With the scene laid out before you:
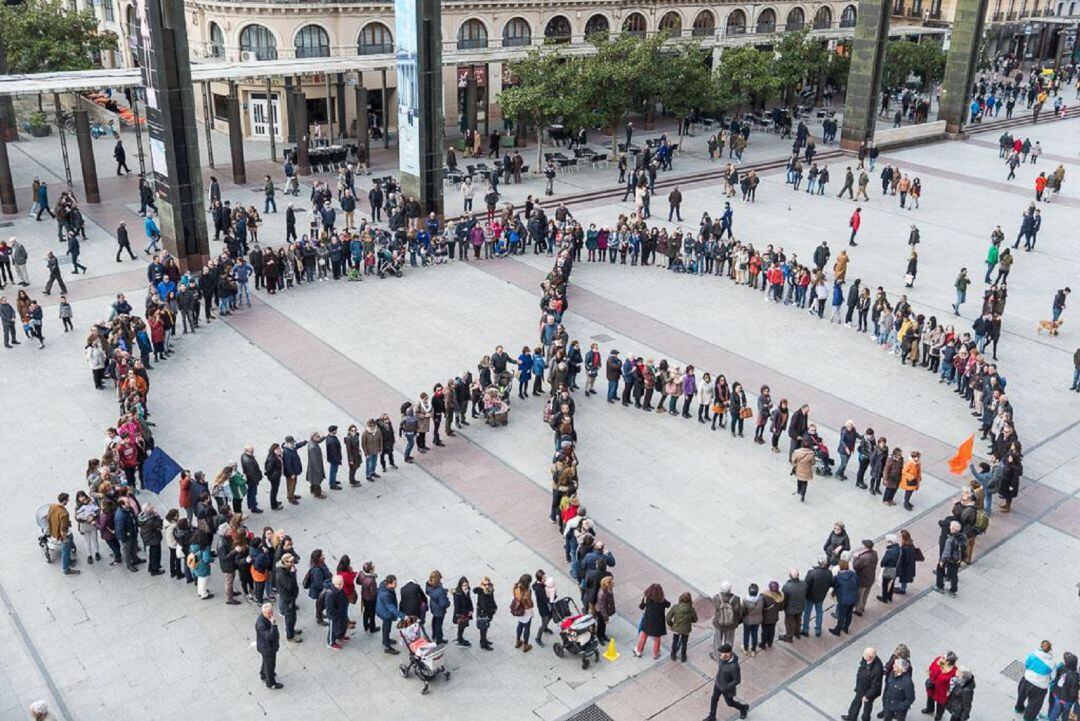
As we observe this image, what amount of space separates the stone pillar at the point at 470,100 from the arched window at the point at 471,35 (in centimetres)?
444

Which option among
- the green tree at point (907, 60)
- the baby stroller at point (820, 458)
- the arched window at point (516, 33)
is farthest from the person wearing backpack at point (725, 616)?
the green tree at point (907, 60)

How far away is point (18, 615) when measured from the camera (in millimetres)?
16125

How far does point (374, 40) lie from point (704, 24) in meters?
22.6

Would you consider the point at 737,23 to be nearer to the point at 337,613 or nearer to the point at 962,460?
the point at 962,460

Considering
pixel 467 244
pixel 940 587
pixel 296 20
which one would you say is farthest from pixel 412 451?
pixel 296 20

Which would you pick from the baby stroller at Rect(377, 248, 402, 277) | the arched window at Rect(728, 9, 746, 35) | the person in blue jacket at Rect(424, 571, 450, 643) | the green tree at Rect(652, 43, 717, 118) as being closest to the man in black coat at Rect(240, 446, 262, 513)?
the person in blue jacket at Rect(424, 571, 450, 643)

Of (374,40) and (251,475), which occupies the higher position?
(374,40)

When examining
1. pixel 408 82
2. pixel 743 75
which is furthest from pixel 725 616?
pixel 743 75

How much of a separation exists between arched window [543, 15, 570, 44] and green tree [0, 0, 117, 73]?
23341 mm

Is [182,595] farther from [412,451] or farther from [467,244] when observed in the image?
[467,244]

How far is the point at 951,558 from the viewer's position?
17.1m

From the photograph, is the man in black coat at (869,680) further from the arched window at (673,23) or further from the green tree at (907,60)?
the green tree at (907,60)

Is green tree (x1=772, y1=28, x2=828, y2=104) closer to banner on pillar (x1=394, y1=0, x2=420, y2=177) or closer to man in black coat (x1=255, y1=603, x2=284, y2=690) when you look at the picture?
banner on pillar (x1=394, y1=0, x2=420, y2=177)

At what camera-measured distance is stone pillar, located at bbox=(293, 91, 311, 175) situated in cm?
4253
